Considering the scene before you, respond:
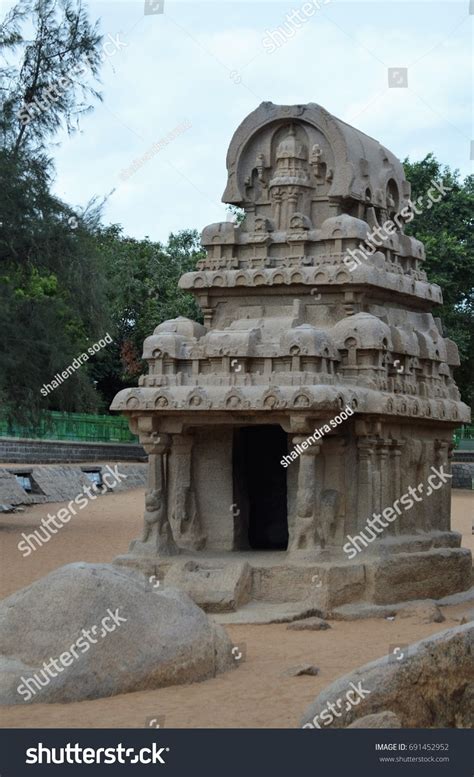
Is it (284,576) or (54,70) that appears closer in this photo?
(284,576)

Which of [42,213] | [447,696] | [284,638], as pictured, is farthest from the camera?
[42,213]

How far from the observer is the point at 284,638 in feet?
45.3

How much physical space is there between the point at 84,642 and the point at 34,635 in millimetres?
471

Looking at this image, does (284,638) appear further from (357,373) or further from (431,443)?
(431,443)

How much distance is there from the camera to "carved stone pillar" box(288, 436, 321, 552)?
15.4 m

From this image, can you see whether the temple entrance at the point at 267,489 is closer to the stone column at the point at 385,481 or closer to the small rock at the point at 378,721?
the stone column at the point at 385,481

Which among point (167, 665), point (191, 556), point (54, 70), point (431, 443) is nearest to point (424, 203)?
point (54, 70)

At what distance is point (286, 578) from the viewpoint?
1524 centimetres

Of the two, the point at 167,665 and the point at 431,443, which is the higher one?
the point at 431,443
